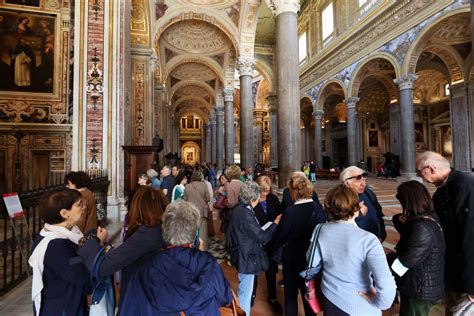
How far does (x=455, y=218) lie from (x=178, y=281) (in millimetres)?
1792

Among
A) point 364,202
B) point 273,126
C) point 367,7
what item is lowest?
point 364,202

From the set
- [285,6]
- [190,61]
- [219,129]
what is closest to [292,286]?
[285,6]

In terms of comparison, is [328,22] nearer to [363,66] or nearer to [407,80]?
[363,66]

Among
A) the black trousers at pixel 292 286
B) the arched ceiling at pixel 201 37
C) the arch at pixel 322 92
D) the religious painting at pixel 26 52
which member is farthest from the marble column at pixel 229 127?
the black trousers at pixel 292 286

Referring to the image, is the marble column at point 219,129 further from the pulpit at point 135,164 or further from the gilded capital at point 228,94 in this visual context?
the pulpit at point 135,164

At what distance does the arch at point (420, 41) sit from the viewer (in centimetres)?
879

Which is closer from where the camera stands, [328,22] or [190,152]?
[328,22]

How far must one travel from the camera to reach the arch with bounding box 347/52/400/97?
37.7 feet

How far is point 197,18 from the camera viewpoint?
40.7ft

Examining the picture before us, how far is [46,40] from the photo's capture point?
7293mm

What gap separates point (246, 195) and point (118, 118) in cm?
404

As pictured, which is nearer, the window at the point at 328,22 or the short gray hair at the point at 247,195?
the short gray hair at the point at 247,195

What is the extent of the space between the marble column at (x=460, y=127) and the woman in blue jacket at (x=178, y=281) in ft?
52.6

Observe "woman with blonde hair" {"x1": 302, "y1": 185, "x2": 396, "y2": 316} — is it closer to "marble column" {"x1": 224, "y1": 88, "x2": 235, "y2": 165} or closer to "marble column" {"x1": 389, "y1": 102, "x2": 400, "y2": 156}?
"marble column" {"x1": 224, "y1": 88, "x2": 235, "y2": 165}
